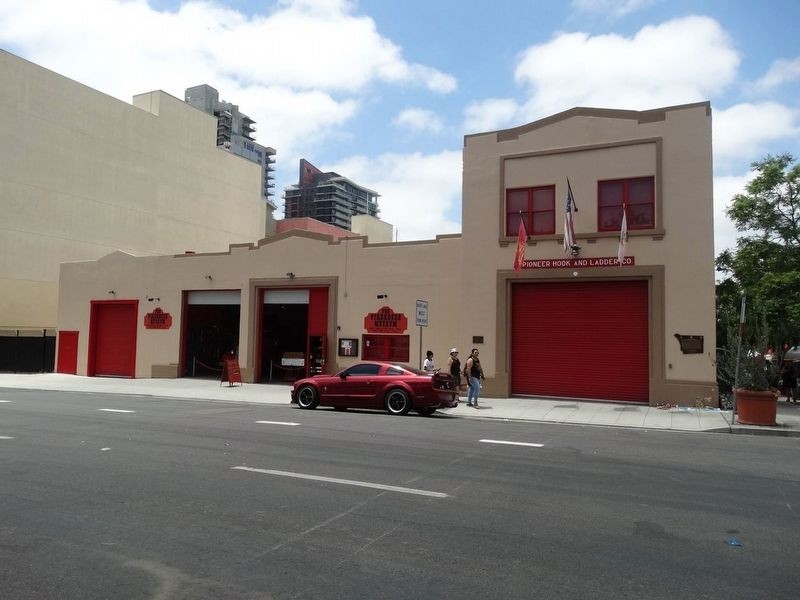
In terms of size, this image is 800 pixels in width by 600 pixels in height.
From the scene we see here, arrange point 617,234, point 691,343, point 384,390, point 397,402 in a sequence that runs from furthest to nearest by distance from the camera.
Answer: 1. point 617,234
2. point 691,343
3. point 384,390
4. point 397,402

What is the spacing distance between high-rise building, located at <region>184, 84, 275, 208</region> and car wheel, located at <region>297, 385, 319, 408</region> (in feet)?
228

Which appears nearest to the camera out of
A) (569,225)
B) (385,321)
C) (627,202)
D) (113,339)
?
(569,225)

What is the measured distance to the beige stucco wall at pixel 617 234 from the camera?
1845 centimetres

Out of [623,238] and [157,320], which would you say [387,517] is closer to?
[623,238]

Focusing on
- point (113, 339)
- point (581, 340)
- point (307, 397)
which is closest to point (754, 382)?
point (581, 340)

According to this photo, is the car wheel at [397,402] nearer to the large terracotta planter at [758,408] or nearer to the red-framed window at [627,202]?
the large terracotta planter at [758,408]

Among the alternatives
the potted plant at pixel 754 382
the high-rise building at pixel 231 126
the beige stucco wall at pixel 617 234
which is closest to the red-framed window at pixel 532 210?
the beige stucco wall at pixel 617 234

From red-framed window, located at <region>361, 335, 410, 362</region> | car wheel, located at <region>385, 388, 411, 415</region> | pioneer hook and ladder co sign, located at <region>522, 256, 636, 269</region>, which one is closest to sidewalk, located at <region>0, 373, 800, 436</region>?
car wheel, located at <region>385, 388, 411, 415</region>

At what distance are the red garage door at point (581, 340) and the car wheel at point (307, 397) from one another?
7.01m

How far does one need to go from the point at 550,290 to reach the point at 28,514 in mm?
16878

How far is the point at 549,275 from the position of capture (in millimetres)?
20172

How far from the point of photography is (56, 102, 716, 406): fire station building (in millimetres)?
18655

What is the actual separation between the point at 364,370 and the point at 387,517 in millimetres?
10600

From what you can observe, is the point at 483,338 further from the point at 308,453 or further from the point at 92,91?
the point at 92,91
